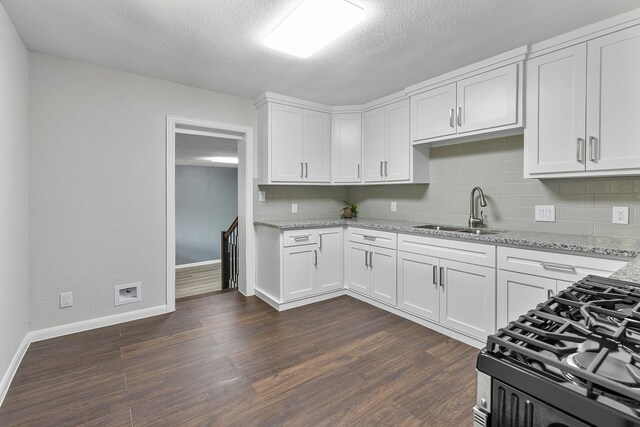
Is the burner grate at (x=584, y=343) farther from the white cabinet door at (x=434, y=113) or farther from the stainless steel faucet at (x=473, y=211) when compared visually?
the white cabinet door at (x=434, y=113)

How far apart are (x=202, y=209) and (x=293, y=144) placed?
5.75 m

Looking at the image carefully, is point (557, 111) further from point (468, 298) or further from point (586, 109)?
point (468, 298)

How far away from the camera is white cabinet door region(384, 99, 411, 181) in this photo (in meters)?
3.40

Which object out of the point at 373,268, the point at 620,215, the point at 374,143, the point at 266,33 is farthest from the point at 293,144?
the point at 620,215

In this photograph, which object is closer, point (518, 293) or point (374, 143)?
point (518, 293)

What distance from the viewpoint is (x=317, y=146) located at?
3.89 metres

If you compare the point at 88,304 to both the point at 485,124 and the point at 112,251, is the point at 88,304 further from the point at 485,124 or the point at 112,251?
the point at 485,124

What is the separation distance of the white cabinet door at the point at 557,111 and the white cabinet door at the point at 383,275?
1413 millimetres

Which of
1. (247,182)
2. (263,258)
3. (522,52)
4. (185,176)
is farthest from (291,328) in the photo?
(185,176)

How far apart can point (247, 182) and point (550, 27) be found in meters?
3.00

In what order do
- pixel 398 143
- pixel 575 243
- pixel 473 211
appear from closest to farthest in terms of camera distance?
pixel 575 243 → pixel 473 211 → pixel 398 143

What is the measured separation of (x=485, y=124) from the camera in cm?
265

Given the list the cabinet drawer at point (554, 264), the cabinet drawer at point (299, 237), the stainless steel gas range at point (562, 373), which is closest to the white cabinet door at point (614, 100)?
the cabinet drawer at point (554, 264)

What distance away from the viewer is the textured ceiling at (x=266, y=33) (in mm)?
1962
